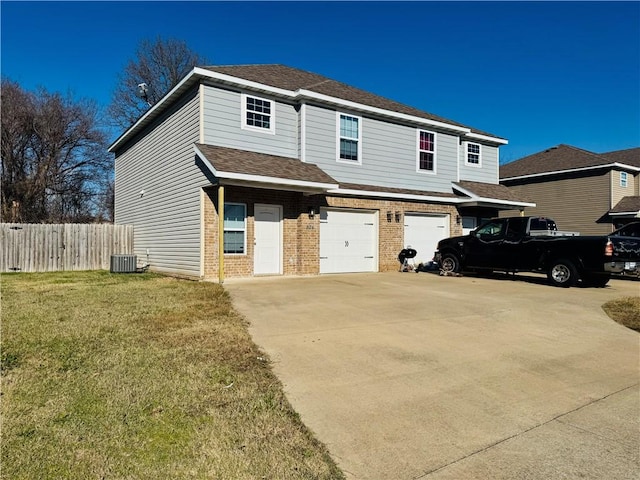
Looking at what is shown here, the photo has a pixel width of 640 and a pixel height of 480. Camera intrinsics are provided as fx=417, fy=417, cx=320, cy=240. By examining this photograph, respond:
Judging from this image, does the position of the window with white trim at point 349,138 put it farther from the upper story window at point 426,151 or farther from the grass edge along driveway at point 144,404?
the grass edge along driveway at point 144,404

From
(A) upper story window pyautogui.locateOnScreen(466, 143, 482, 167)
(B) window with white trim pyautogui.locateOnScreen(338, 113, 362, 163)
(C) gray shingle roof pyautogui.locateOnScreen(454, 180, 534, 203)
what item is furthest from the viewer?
(A) upper story window pyautogui.locateOnScreen(466, 143, 482, 167)

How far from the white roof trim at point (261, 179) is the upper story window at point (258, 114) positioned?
6.46 ft

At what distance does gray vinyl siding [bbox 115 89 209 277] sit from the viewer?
12.4 m

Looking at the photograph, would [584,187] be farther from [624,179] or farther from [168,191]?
[168,191]

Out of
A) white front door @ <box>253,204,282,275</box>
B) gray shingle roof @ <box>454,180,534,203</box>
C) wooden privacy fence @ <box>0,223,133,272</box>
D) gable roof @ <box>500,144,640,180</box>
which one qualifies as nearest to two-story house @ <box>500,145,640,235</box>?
gable roof @ <box>500,144,640,180</box>

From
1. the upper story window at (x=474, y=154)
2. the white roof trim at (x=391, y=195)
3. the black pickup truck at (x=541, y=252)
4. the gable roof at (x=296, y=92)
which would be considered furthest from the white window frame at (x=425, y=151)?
the black pickup truck at (x=541, y=252)

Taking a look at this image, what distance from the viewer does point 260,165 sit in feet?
39.4

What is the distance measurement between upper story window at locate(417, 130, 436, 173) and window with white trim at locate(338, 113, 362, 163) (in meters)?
3.22

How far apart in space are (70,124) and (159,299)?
25074 millimetres

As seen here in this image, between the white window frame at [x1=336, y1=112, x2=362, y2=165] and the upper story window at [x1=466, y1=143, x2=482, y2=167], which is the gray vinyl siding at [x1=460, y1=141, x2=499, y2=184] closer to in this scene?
the upper story window at [x1=466, y1=143, x2=482, y2=167]

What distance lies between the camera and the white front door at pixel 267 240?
12.8 m

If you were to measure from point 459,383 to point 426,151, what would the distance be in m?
14.1

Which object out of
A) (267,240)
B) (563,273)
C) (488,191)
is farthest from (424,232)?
(267,240)

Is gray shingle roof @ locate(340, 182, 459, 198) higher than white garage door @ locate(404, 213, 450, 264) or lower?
higher
